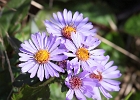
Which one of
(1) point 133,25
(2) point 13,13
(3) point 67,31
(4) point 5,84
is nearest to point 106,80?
(3) point 67,31

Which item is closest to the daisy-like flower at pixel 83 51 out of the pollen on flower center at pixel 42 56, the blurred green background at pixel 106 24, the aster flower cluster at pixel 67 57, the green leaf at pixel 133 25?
the aster flower cluster at pixel 67 57

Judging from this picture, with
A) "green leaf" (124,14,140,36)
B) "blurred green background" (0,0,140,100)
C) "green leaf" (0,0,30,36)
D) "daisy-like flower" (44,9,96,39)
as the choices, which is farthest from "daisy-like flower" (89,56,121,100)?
"green leaf" (124,14,140,36)

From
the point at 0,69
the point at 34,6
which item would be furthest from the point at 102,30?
the point at 0,69

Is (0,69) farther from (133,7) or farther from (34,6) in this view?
(133,7)

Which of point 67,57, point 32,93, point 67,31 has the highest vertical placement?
point 67,31

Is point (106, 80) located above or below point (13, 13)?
below

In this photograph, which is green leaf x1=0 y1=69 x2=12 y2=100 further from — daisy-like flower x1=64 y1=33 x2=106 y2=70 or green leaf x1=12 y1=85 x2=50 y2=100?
daisy-like flower x1=64 y1=33 x2=106 y2=70

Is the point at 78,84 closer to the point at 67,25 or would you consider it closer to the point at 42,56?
the point at 42,56

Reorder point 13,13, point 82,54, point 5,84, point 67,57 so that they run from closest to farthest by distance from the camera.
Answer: point 67,57
point 82,54
point 5,84
point 13,13
